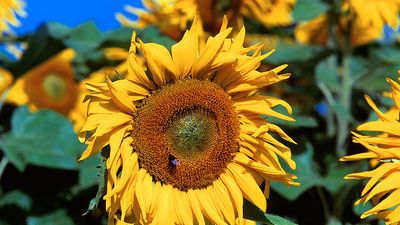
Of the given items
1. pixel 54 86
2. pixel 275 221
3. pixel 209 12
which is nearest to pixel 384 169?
pixel 275 221

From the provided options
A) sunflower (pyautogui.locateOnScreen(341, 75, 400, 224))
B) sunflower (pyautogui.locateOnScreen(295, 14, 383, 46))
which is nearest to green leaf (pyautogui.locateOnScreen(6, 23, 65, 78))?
sunflower (pyautogui.locateOnScreen(295, 14, 383, 46))

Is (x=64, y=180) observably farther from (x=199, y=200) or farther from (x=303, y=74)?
(x=199, y=200)

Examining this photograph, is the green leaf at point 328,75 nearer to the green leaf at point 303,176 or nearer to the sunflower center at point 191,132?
the green leaf at point 303,176

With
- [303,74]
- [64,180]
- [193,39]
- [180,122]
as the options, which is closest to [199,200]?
[180,122]

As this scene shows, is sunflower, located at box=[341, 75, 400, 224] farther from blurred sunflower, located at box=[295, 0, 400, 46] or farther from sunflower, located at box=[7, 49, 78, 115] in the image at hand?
sunflower, located at box=[7, 49, 78, 115]

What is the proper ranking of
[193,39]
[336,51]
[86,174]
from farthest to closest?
[336,51] < [86,174] < [193,39]

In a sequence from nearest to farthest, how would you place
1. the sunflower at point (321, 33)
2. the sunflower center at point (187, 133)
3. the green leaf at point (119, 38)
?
the sunflower center at point (187, 133)
the green leaf at point (119, 38)
the sunflower at point (321, 33)

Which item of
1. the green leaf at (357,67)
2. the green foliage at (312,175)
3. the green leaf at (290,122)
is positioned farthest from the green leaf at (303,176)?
the green leaf at (357,67)
